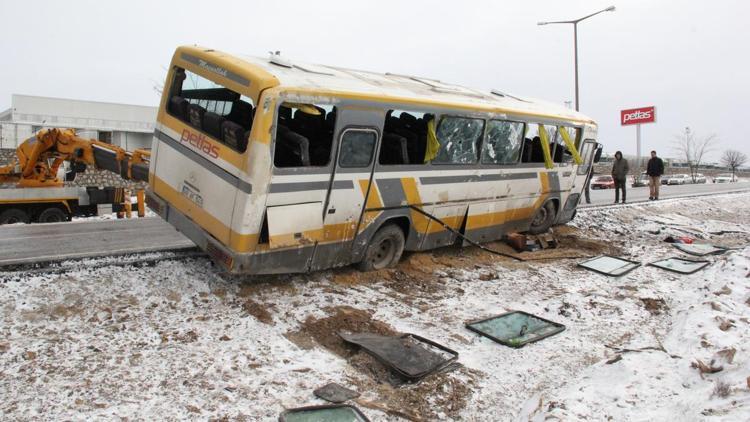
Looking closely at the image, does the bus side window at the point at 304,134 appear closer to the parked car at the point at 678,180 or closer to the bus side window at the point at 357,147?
the bus side window at the point at 357,147

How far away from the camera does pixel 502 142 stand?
9734mm

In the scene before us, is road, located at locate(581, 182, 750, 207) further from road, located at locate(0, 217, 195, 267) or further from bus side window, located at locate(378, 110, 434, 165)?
road, located at locate(0, 217, 195, 267)

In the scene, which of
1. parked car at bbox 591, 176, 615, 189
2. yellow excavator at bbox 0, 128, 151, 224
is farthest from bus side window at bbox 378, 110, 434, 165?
parked car at bbox 591, 176, 615, 189

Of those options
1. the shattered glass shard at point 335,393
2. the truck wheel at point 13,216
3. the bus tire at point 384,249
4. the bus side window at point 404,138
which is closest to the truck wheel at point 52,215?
the truck wheel at point 13,216

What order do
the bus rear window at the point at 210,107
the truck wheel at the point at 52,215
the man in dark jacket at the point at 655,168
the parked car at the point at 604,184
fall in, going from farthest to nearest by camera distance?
the parked car at the point at 604,184 < the man in dark jacket at the point at 655,168 < the truck wheel at the point at 52,215 < the bus rear window at the point at 210,107

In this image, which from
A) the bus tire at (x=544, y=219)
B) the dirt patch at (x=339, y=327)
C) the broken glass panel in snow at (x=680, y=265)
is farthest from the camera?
the bus tire at (x=544, y=219)

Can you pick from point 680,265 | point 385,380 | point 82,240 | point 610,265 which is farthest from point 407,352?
point 680,265

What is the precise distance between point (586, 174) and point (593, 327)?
22.7 feet

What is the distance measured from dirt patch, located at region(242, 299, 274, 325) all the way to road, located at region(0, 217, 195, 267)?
2.20 m

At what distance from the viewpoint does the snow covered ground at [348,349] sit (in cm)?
450

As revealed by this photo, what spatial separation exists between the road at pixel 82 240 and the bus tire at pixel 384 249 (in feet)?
9.43

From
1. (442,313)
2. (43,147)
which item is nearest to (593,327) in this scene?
(442,313)

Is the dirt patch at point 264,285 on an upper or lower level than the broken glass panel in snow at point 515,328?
upper

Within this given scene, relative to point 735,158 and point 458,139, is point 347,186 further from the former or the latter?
point 735,158
